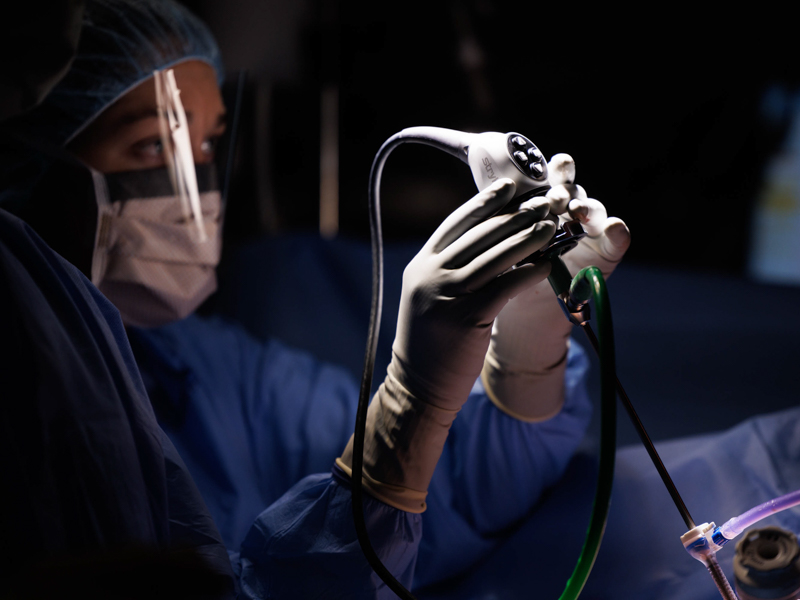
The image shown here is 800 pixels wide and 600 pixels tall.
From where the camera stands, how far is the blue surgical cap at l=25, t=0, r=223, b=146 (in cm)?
85

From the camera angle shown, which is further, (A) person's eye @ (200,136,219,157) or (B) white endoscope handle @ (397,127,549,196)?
(A) person's eye @ (200,136,219,157)

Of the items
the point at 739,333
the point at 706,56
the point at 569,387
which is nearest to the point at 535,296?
the point at 569,387

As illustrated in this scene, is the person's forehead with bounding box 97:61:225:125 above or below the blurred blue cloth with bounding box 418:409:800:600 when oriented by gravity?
above

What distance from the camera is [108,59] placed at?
888 mm

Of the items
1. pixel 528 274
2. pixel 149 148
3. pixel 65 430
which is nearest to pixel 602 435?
pixel 528 274

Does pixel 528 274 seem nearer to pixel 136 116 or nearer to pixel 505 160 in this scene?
pixel 505 160

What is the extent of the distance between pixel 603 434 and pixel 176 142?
2.50 ft

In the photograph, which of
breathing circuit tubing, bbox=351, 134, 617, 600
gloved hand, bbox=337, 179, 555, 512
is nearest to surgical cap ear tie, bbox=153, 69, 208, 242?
breathing circuit tubing, bbox=351, 134, 617, 600

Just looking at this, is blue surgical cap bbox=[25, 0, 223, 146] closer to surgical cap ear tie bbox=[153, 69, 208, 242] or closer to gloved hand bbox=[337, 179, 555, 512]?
surgical cap ear tie bbox=[153, 69, 208, 242]

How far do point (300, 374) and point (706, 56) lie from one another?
1.63 m

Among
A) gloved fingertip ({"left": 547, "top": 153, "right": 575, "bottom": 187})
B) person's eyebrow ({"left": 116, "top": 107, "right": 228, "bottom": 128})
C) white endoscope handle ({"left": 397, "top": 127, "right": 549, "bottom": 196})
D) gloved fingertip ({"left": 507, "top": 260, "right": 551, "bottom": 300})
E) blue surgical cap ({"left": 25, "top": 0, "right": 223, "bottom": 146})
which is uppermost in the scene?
blue surgical cap ({"left": 25, "top": 0, "right": 223, "bottom": 146})

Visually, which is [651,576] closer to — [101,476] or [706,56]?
[101,476]

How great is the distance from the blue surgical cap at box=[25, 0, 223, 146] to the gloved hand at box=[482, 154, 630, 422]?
637 millimetres

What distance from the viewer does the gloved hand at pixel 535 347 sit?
830 millimetres
